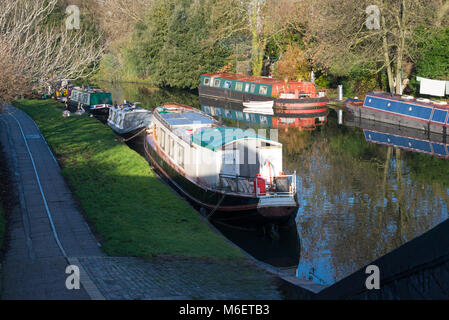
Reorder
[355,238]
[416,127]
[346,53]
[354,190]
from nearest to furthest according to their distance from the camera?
[355,238] < [354,190] < [416,127] < [346,53]

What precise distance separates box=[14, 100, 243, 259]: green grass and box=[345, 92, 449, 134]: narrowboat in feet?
69.5

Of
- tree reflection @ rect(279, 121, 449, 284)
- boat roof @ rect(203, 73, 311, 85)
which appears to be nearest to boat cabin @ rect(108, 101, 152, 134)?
tree reflection @ rect(279, 121, 449, 284)

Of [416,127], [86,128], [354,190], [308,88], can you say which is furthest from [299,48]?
[354,190]

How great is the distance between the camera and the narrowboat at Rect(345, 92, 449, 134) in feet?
121

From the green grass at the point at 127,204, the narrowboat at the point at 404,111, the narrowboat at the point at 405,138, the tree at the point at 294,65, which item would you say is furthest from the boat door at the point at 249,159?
the tree at the point at 294,65

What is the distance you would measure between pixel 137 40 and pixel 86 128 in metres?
37.2

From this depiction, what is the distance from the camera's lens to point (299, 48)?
5681 cm

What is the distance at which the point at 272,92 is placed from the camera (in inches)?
1959

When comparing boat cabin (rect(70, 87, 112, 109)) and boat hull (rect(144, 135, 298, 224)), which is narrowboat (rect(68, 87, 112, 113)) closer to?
boat cabin (rect(70, 87, 112, 109))

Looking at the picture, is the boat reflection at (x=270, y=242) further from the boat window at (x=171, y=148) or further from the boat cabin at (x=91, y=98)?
the boat cabin at (x=91, y=98)

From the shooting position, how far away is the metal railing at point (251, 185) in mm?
19125

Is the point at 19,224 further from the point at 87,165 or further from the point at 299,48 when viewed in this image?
the point at 299,48

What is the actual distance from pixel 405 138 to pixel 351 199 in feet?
50.8

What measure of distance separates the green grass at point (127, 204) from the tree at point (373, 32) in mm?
24668
